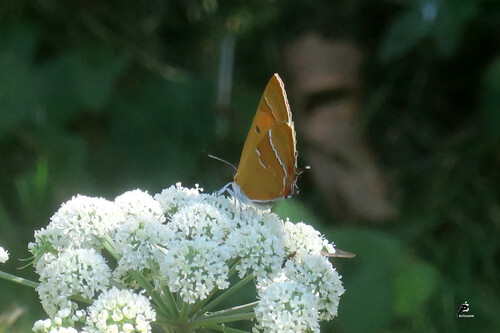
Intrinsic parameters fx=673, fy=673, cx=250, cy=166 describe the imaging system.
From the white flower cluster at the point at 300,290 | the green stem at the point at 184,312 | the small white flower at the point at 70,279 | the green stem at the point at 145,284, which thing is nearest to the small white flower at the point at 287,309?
the white flower cluster at the point at 300,290

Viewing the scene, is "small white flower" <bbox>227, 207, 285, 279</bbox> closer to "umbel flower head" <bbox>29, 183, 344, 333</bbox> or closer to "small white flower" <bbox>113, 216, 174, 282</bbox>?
"umbel flower head" <bbox>29, 183, 344, 333</bbox>

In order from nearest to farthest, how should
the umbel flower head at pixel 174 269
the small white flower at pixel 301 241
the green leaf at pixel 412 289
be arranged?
the umbel flower head at pixel 174 269
the small white flower at pixel 301 241
the green leaf at pixel 412 289

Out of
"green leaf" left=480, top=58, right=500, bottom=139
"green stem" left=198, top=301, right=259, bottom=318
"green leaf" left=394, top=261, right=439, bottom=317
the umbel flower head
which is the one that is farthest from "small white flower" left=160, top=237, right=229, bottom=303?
"green leaf" left=480, top=58, right=500, bottom=139

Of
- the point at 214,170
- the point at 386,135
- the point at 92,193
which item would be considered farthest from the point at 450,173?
the point at 92,193

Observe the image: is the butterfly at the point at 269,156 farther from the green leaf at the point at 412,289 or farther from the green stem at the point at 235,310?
the green leaf at the point at 412,289

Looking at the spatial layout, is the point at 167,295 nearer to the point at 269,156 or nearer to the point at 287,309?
the point at 287,309
